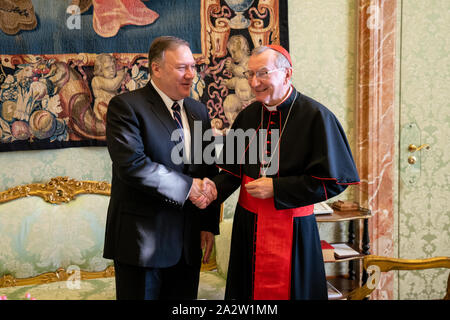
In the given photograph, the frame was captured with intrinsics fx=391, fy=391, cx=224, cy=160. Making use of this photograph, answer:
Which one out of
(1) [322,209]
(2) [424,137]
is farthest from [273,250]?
(2) [424,137]

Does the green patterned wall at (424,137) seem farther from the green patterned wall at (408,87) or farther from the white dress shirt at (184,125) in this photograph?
the white dress shirt at (184,125)

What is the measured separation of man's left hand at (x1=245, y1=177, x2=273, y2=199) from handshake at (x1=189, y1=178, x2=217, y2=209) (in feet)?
0.76

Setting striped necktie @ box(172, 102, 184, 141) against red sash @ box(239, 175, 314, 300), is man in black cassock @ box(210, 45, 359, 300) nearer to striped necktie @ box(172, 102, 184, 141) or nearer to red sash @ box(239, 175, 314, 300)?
red sash @ box(239, 175, 314, 300)

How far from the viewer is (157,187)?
1907mm

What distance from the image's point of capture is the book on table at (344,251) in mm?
2969

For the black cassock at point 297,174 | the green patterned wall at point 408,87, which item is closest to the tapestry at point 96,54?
the green patterned wall at point 408,87

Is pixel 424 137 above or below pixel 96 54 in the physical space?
below

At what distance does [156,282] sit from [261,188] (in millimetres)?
748

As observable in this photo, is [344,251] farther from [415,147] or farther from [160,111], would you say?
[160,111]

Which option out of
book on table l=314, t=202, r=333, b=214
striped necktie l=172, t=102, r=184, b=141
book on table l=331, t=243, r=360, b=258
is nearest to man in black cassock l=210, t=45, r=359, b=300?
striped necktie l=172, t=102, r=184, b=141

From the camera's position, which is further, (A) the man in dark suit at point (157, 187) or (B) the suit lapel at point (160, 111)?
(B) the suit lapel at point (160, 111)

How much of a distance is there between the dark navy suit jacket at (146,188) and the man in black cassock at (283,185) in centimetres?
28

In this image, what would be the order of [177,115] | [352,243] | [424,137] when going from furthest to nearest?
[424,137]
[352,243]
[177,115]
